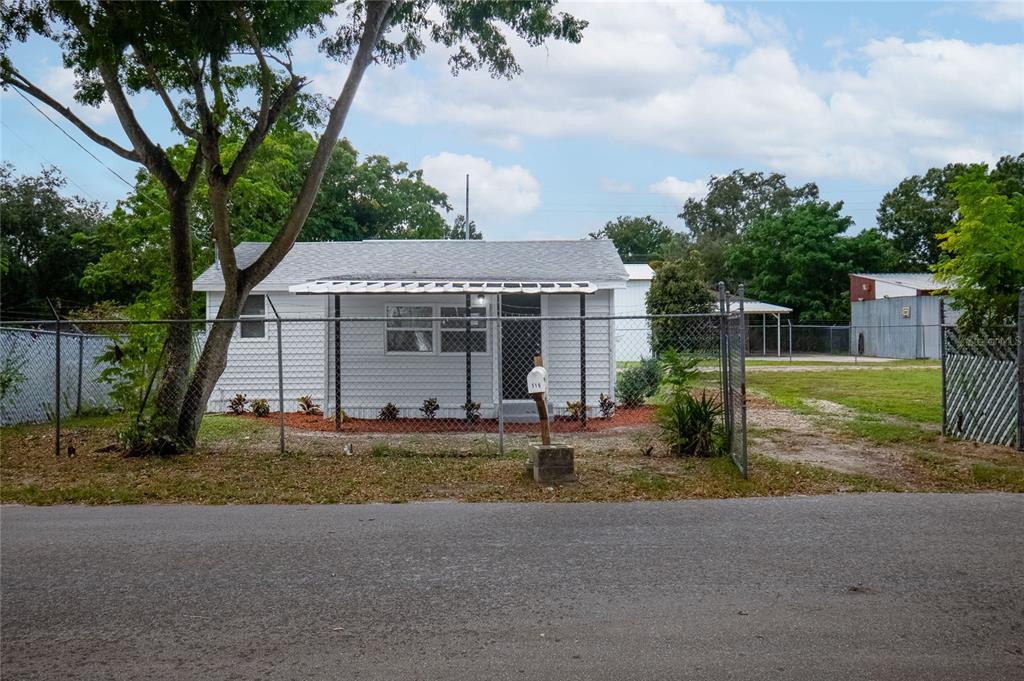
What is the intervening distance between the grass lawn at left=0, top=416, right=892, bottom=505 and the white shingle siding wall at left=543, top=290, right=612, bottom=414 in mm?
2975

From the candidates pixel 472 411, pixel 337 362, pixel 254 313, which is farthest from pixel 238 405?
pixel 472 411

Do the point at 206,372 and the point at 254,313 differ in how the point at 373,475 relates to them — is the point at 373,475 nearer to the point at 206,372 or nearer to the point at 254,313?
the point at 206,372

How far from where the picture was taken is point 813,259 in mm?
42625

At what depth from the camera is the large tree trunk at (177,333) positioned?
400 inches

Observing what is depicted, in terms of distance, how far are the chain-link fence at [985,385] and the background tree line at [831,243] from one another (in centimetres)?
32

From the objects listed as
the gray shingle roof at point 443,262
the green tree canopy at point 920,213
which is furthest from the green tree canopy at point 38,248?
the green tree canopy at point 920,213

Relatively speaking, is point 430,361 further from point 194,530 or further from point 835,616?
point 835,616

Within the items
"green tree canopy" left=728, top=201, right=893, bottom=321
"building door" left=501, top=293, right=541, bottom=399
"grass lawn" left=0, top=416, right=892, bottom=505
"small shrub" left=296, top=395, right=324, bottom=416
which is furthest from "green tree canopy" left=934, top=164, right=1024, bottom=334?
"green tree canopy" left=728, top=201, right=893, bottom=321

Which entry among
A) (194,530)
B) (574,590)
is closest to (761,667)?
(574,590)

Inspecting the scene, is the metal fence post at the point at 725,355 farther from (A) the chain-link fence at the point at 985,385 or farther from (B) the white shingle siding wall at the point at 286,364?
(B) the white shingle siding wall at the point at 286,364

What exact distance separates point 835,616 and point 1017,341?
700 cm

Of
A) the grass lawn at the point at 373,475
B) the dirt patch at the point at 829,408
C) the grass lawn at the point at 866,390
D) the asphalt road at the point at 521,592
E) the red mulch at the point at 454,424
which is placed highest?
the grass lawn at the point at 866,390

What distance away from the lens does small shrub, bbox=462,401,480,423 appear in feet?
43.0

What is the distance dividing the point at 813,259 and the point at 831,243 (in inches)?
65.7
